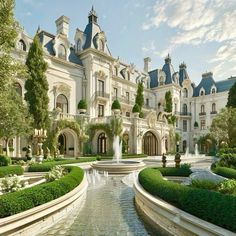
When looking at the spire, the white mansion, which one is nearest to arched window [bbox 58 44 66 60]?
the white mansion

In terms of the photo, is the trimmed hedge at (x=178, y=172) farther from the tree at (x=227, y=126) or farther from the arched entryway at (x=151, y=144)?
the arched entryway at (x=151, y=144)

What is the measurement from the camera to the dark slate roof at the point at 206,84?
56.9m

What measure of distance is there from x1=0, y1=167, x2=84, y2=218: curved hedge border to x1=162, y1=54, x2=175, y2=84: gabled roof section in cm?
4662

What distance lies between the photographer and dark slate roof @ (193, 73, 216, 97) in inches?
2240

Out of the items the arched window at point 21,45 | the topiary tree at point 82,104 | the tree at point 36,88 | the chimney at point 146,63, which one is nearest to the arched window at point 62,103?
the topiary tree at point 82,104

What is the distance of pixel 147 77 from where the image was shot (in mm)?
52875

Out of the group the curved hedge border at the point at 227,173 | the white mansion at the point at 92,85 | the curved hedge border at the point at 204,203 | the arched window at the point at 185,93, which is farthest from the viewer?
the arched window at the point at 185,93

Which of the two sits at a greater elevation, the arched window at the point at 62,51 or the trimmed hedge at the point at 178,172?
the arched window at the point at 62,51

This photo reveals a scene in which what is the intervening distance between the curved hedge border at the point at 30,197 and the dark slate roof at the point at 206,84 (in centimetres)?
5375

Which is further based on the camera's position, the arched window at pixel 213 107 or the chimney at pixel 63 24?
the arched window at pixel 213 107

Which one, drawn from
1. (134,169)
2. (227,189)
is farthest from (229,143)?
(227,189)

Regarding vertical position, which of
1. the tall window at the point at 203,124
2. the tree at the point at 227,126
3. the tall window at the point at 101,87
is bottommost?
the tree at the point at 227,126

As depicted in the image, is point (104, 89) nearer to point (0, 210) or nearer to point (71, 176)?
point (71, 176)

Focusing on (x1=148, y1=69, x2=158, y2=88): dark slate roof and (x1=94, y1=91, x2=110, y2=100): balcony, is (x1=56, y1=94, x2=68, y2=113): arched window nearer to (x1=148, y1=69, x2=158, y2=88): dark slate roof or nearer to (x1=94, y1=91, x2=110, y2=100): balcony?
(x1=94, y1=91, x2=110, y2=100): balcony
